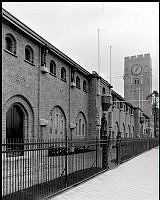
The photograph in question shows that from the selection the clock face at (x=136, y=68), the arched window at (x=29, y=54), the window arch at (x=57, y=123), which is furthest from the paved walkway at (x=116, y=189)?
the clock face at (x=136, y=68)

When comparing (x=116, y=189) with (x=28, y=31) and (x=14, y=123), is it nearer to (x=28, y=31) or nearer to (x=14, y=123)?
(x=14, y=123)

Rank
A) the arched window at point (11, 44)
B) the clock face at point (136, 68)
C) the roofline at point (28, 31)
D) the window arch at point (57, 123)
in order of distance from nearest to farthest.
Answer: the roofline at point (28, 31) < the arched window at point (11, 44) < the window arch at point (57, 123) < the clock face at point (136, 68)

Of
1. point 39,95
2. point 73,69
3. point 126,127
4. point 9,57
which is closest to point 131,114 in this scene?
point 126,127

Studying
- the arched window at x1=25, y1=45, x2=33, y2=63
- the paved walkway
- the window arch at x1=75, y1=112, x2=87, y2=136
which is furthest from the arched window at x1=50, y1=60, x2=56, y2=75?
the paved walkway

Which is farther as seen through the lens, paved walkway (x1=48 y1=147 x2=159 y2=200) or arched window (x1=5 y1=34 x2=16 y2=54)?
arched window (x1=5 y1=34 x2=16 y2=54)

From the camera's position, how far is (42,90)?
15211 millimetres

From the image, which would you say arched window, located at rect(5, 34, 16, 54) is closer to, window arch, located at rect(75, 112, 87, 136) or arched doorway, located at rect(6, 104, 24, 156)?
arched doorway, located at rect(6, 104, 24, 156)

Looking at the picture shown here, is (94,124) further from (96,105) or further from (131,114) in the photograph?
(131,114)

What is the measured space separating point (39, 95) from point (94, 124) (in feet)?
31.2

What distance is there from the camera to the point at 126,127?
39.5m

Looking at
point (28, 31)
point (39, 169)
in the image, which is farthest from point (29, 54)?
point (39, 169)

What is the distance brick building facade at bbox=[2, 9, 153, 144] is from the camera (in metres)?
12.4

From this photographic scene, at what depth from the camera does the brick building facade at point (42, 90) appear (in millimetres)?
12375

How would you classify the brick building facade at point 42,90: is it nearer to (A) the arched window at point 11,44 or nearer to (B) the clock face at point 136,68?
(A) the arched window at point 11,44
